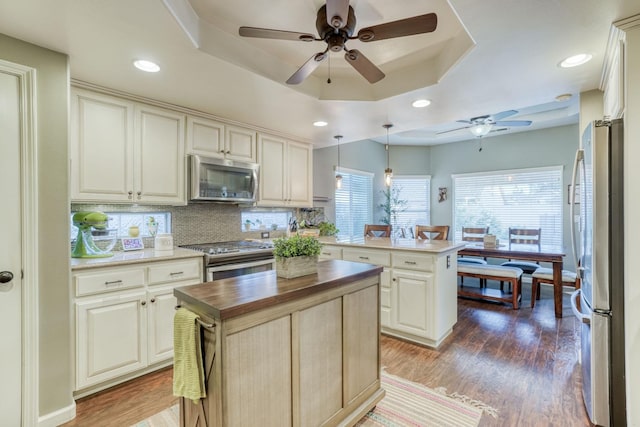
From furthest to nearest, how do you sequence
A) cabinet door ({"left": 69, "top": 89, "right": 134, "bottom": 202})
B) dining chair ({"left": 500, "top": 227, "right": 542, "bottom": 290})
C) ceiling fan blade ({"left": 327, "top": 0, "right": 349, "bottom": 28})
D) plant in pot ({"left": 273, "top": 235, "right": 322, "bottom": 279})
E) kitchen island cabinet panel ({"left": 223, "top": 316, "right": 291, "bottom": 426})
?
dining chair ({"left": 500, "top": 227, "right": 542, "bottom": 290})
cabinet door ({"left": 69, "top": 89, "right": 134, "bottom": 202})
plant in pot ({"left": 273, "top": 235, "right": 322, "bottom": 279})
ceiling fan blade ({"left": 327, "top": 0, "right": 349, "bottom": 28})
kitchen island cabinet panel ({"left": 223, "top": 316, "right": 291, "bottom": 426})

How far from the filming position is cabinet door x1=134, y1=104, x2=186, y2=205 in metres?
2.73

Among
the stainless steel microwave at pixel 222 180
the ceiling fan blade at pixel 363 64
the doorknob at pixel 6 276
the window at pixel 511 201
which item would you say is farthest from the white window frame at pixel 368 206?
the doorknob at pixel 6 276

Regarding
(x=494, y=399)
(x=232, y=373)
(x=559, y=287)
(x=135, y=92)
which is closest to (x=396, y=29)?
(x=232, y=373)

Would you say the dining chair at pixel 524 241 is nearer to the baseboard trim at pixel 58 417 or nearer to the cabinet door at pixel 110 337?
the cabinet door at pixel 110 337

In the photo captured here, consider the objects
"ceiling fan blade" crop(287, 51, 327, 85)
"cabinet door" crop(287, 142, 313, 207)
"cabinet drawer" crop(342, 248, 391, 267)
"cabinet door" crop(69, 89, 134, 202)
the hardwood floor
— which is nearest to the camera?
"ceiling fan blade" crop(287, 51, 327, 85)

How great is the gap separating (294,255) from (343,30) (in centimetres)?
134

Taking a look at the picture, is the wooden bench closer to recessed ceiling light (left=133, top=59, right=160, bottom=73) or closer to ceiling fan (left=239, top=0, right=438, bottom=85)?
ceiling fan (left=239, top=0, right=438, bottom=85)

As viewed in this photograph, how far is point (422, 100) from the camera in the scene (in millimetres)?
2840

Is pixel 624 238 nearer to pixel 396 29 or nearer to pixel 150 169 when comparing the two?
pixel 396 29

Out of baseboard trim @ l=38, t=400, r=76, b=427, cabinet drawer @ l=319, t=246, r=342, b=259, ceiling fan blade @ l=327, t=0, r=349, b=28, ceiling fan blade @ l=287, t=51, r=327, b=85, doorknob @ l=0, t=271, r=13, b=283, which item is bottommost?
baseboard trim @ l=38, t=400, r=76, b=427

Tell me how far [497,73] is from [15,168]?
10.9ft

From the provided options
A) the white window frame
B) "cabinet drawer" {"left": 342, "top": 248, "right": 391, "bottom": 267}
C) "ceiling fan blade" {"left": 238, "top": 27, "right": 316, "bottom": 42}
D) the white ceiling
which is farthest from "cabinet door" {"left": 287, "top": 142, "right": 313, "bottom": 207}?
"ceiling fan blade" {"left": 238, "top": 27, "right": 316, "bottom": 42}

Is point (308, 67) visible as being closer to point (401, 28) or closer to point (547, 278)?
point (401, 28)

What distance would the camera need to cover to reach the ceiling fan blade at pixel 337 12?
4.70 feet
